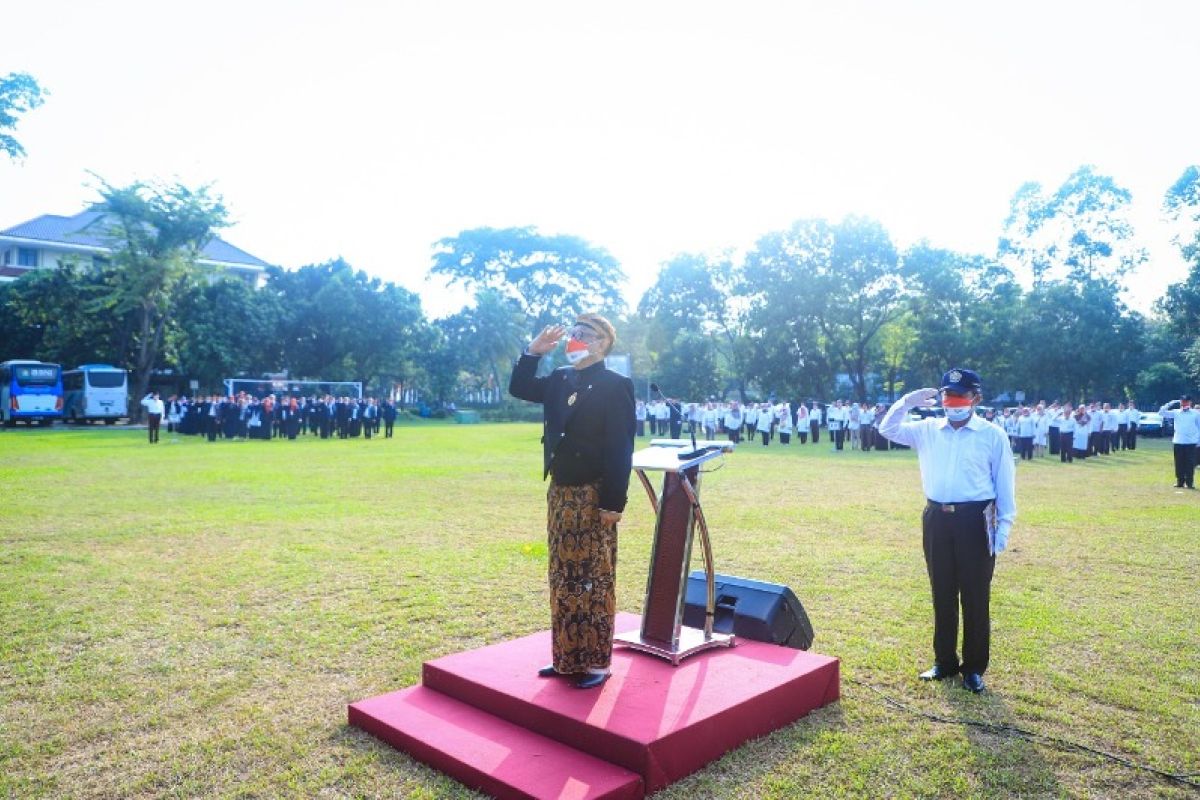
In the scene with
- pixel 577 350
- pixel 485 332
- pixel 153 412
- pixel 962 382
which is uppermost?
pixel 485 332

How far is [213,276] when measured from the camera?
40.5 metres

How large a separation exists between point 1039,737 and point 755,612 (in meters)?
1.59

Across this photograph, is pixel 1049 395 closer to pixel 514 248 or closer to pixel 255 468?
pixel 514 248

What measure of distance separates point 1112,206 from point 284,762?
146 feet

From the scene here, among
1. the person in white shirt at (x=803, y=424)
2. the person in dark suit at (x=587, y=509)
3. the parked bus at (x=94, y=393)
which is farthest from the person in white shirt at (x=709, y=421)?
the parked bus at (x=94, y=393)

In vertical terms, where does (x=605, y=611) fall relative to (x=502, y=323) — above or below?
below

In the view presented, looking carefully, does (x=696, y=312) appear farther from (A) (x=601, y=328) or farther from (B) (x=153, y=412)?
(A) (x=601, y=328)

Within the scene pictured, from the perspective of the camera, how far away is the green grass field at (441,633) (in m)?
3.62

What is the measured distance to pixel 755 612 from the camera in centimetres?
498

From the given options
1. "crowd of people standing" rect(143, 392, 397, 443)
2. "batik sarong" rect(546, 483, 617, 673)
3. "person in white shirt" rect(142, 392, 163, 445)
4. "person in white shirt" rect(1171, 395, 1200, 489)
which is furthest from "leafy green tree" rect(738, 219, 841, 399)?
"batik sarong" rect(546, 483, 617, 673)

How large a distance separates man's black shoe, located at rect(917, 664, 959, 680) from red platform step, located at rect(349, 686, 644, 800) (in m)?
2.17

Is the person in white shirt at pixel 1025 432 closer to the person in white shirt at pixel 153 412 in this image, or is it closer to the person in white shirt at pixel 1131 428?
the person in white shirt at pixel 1131 428

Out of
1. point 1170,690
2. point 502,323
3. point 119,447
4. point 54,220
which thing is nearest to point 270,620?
point 1170,690

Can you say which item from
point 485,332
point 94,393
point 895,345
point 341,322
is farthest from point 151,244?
point 895,345
